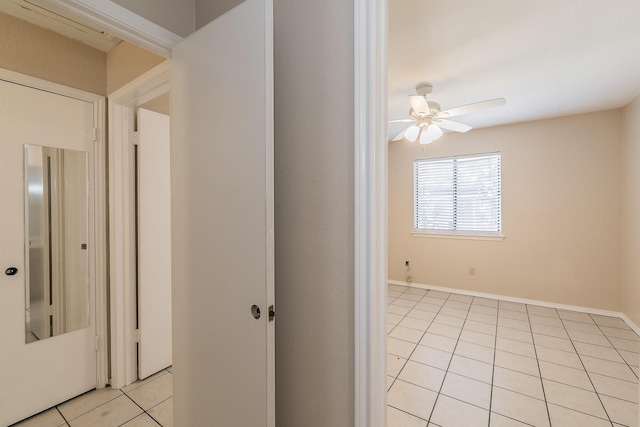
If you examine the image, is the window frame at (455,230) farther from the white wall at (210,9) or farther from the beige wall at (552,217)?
the white wall at (210,9)

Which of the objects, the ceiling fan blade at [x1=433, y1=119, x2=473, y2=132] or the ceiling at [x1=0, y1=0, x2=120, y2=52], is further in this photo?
the ceiling fan blade at [x1=433, y1=119, x2=473, y2=132]

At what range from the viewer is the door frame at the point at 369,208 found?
0.84 metres

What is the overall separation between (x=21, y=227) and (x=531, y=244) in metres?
5.35

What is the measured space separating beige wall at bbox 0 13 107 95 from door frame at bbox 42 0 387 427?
2162 mm

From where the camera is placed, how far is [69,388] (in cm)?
183

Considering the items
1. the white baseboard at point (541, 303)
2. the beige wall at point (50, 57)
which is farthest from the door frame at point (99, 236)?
the white baseboard at point (541, 303)

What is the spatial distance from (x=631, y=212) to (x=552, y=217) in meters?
0.71

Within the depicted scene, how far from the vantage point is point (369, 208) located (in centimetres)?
85

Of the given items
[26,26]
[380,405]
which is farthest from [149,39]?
[380,405]

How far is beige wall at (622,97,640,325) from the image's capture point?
2.83m

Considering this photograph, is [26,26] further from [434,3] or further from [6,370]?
[434,3]

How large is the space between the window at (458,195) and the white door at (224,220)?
13.5ft

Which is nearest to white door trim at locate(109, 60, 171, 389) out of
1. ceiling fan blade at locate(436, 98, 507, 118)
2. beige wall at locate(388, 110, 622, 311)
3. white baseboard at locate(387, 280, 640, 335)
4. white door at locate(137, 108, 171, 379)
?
white door at locate(137, 108, 171, 379)

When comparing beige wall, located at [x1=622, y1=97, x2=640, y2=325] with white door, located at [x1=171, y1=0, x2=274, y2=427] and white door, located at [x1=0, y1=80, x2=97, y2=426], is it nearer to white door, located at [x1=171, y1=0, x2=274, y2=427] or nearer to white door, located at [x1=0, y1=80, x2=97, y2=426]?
white door, located at [x1=171, y1=0, x2=274, y2=427]
